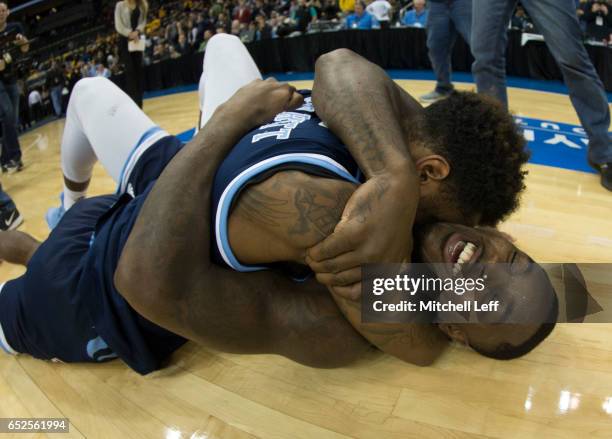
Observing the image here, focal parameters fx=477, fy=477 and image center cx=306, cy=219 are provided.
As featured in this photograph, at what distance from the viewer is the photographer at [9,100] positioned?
359cm

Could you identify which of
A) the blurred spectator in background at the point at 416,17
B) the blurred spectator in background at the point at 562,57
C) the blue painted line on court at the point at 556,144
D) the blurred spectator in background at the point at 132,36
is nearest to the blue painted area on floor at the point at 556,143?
the blue painted line on court at the point at 556,144

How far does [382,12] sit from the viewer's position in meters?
6.23

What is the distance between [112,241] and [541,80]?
192 inches

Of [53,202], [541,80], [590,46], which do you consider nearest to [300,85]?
[541,80]

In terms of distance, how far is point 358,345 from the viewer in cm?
131

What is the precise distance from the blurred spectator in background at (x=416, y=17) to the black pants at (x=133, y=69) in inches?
131

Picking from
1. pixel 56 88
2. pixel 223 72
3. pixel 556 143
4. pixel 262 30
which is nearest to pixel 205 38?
pixel 262 30

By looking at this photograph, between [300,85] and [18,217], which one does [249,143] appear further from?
[300,85]

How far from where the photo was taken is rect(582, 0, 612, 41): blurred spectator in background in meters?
4.28

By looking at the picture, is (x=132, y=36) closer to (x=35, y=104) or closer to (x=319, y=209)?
(x=35, y=104)

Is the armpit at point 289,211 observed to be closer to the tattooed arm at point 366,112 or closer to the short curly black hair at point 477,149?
the tattooed arm at point 366,112

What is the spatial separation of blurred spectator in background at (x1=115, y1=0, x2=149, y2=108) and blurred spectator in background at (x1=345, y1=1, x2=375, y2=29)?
2.90 meters

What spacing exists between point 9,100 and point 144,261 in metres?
3.36

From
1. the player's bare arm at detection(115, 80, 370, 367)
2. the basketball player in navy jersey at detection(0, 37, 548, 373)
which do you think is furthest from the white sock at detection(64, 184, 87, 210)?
the player's bare arm at detection(115, 80, 370, 367)
